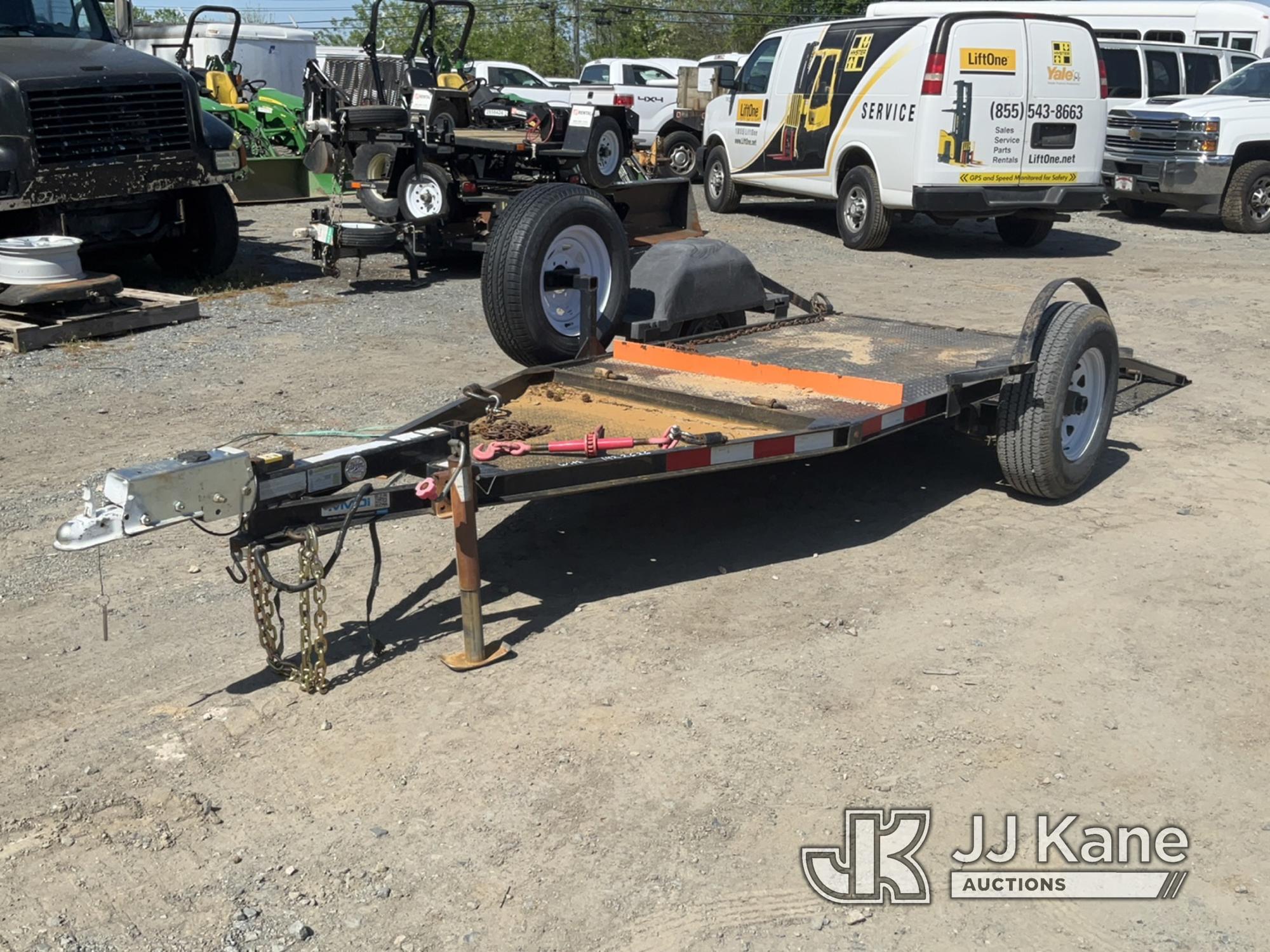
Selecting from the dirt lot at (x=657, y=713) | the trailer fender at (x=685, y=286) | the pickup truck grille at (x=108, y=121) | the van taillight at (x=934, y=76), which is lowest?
the dirt lot at (x=657, y=713)

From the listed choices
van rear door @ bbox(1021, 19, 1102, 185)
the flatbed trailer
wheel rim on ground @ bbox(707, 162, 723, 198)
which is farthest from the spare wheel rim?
wheel rim on ground @ bbox(707, 162, 723, 198)

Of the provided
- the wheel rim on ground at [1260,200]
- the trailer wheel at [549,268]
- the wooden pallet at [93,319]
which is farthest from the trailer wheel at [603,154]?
the wheel rim on ground at [1260,200]

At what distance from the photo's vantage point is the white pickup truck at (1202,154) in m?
15.0

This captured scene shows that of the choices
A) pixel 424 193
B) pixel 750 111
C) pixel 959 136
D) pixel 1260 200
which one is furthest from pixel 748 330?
pixel 1260 200

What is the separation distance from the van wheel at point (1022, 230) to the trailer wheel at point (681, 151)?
21.4 ft

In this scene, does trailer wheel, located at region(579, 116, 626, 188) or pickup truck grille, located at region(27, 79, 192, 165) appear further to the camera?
trailer wheel, located at region(579, 116, 626, 188)

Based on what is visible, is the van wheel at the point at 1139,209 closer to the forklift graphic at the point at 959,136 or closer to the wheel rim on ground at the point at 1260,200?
the wheel rim on ground at the point at 1260,200

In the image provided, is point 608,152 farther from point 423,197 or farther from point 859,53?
point 859,53

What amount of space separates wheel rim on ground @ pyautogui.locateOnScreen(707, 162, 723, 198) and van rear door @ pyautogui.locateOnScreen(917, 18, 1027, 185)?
4210mm

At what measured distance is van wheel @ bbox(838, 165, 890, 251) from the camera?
13.1 metres

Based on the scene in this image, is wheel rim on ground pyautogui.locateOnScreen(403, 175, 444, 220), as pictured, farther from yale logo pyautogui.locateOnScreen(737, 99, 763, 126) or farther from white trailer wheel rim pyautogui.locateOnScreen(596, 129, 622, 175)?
yale logo pyautogui.locateOnScreen(737, 99, 763, 126)

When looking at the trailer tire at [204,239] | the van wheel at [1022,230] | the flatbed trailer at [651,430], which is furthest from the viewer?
the van wheel at [1022,230]

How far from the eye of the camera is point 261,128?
16.5m

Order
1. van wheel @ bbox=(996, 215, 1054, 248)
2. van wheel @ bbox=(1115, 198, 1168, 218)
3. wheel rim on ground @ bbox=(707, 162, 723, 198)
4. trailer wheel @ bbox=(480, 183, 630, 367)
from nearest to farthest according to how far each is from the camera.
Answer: trailer wheel @ bbox=(480, 183, 630, 367) → van wheel @ bbox=(996, 215, 1054, 248) → wheel rim on ground @ bbox=(707, 162, 723, 198) → van wheel @ bbox=(1115, 198, 1168, 218)
